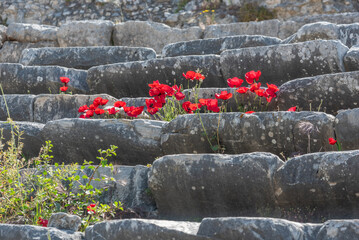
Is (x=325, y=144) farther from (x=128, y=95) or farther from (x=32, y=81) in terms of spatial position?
(x=32, y=81)

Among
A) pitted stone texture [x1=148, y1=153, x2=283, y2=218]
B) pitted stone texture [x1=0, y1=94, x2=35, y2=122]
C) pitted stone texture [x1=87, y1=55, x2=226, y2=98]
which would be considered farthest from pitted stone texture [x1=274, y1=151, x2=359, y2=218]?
pitted stone texture [x1=0, y1=94, x2=35, y2=122]

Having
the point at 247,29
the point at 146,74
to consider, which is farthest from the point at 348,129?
the point at 247,29

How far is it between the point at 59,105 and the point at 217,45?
1.91m

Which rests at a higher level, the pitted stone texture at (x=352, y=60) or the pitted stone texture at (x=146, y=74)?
the pitted stone texture at (x=352, y=60)

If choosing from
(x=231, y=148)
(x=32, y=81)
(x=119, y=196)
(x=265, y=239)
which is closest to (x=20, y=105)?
(x=32, y=81)

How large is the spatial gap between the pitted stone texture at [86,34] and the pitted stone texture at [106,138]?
11.2 feet

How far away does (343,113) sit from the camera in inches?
132

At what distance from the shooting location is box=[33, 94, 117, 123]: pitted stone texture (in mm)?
4724

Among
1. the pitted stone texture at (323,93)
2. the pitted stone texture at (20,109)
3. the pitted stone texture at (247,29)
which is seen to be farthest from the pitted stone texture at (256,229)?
the pitted stone texture at (247,29)

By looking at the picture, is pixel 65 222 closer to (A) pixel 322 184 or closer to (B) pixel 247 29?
(A) pixel 322 184

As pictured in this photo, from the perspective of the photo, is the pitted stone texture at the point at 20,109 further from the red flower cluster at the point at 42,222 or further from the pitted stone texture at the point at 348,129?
the pitted stone texture at the point at 348,129

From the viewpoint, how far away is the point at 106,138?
3930 millimetres

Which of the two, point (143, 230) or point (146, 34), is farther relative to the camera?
point (146, 34)

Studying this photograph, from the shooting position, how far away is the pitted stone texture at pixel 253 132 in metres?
3.40
